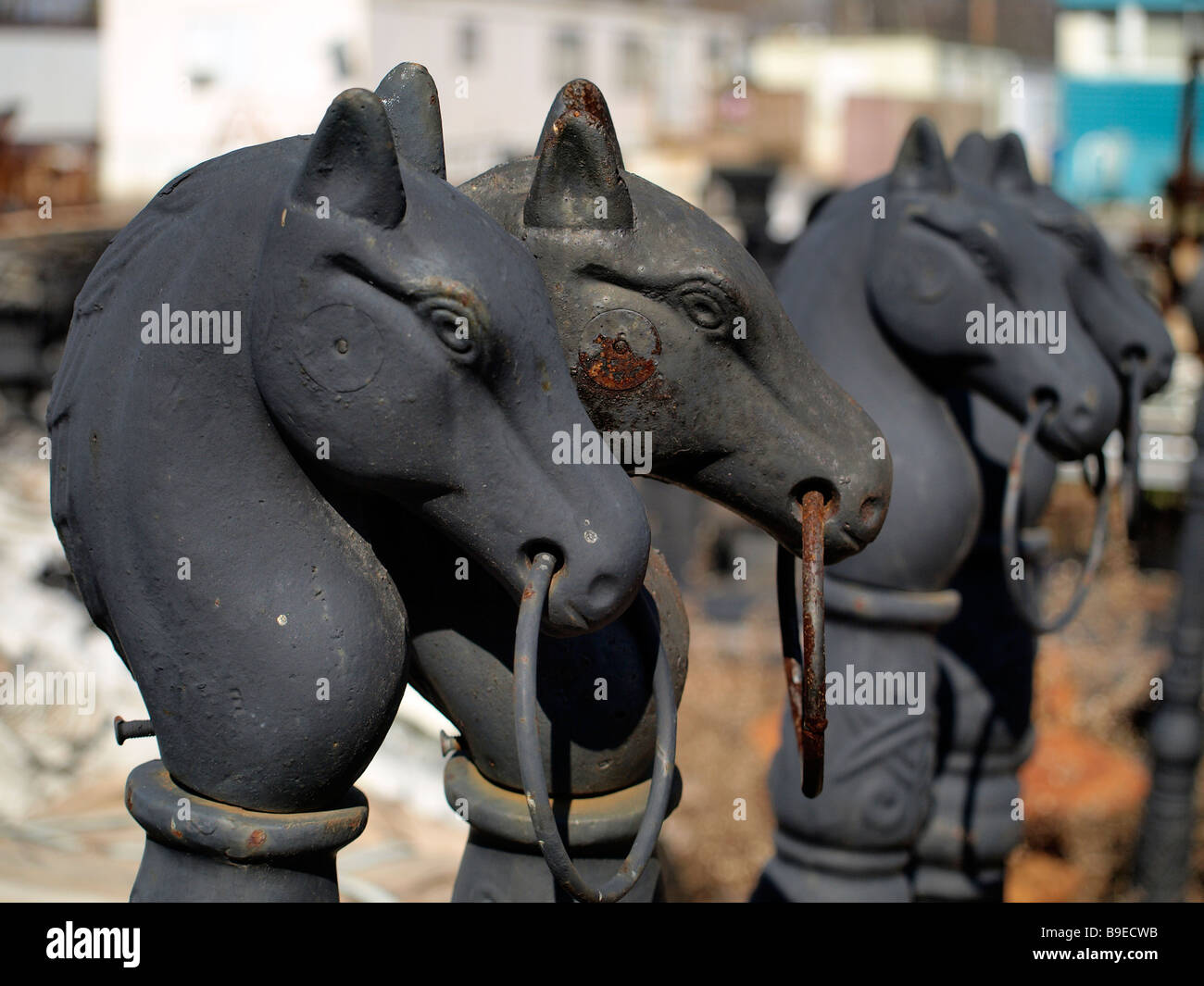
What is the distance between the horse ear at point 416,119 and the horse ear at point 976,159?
1.42 m

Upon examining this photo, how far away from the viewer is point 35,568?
4297 mm

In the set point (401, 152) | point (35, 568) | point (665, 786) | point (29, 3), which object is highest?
point (29, 3)

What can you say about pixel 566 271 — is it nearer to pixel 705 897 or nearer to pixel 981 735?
pixel 981 735

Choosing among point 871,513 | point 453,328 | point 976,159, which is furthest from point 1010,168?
point 453,328

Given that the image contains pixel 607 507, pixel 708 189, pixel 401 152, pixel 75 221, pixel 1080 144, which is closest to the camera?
pixel 607 507

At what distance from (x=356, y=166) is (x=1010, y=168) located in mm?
1738

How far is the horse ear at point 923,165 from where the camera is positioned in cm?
232

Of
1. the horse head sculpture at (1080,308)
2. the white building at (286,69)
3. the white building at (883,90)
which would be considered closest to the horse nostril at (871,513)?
the horse head sculpture at (1080,308)

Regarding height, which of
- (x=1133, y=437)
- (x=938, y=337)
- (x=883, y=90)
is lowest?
(x=1133, y=437)

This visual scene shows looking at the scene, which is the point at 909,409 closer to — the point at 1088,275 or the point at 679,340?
the point at 1088,275

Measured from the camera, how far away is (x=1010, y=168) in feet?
8.64

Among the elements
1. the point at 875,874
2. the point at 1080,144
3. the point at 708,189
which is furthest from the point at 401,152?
the point at 1080,144
